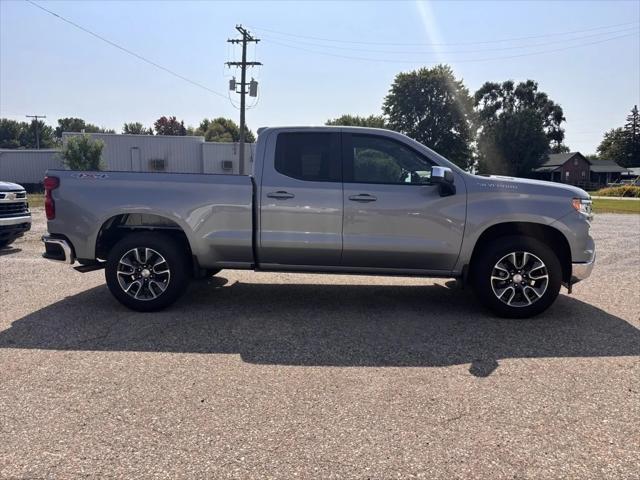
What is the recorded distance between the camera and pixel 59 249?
5547 mm

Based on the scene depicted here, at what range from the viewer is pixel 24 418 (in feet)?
10.3

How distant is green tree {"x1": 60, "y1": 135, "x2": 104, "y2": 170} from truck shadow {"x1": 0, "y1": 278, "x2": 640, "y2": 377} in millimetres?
31740

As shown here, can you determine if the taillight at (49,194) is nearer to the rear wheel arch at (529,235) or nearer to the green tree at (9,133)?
the rear wheel arch at (529,235)

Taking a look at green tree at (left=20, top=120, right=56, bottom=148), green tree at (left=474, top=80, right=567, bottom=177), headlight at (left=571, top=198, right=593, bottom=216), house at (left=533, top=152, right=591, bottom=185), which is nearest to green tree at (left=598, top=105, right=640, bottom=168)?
house at (left=533, top=152, right=591, bottom=185)

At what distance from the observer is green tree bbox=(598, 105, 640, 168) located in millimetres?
91625

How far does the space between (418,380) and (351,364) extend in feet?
1.92

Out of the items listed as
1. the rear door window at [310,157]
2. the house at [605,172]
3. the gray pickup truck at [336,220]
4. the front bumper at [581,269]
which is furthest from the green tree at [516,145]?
the rear door window at [310,157]

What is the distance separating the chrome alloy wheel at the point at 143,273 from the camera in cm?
545

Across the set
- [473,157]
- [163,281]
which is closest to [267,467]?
[163,281]

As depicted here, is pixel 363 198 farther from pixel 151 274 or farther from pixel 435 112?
pixel 435 112

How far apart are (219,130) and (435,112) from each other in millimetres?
36494

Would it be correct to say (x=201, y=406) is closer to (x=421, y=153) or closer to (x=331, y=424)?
(x=331, y=424)

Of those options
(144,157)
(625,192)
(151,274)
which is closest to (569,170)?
(625,192)

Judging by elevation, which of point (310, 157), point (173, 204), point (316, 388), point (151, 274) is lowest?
point (316, 388)
